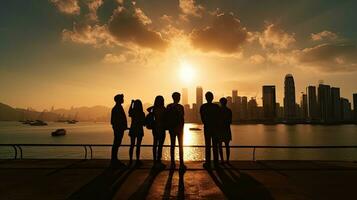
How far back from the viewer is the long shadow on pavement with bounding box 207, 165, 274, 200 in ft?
20.8

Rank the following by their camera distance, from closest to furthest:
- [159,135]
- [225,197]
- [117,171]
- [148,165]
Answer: [225,197], [117,171], [159,135], [148,165]

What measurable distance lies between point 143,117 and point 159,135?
1.01 m

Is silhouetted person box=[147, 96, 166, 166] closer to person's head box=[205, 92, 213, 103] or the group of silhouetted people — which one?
the group of silhouetted people

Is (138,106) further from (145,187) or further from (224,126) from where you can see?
(145,187)

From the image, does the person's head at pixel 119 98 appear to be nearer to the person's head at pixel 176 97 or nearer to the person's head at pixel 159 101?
the person's head at pixel 159 101

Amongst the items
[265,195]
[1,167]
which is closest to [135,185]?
[265,195]

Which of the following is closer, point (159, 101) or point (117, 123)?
point (159, 101)

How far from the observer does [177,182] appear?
7637 mm

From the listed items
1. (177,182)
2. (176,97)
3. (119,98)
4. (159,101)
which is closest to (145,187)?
(177,182)

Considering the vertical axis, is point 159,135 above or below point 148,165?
above

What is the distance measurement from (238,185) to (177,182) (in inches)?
63.1

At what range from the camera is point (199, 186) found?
7.23m

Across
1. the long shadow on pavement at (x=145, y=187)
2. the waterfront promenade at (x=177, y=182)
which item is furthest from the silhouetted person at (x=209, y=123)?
the long shadow on pavement at (x=145, y=187)

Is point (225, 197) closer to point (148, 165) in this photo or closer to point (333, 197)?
point (333, 197)
